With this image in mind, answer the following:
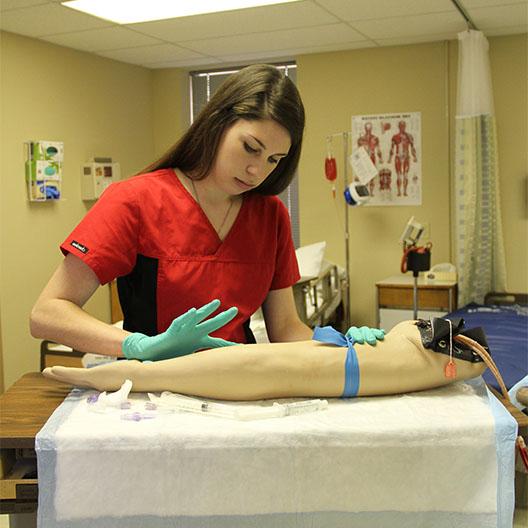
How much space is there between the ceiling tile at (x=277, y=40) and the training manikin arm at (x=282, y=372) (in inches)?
134

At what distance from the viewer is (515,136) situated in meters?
4.84

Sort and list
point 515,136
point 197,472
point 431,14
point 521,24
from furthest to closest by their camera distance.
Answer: point 515,136
point 521,24
point 431,14
point 197,472

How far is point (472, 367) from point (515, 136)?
389cm

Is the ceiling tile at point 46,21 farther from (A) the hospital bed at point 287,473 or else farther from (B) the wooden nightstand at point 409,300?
(A) the hospital bed at point 287,473

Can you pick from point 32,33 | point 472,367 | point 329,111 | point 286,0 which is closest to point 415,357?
point 472,367

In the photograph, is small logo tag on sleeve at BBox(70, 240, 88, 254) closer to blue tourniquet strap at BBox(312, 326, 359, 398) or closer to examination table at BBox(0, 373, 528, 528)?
examination table at BBox(0, 373, 528, 528)

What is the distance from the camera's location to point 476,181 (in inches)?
179

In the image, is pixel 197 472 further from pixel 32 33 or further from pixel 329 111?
pixel 329 111

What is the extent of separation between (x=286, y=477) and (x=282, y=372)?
0.66ft

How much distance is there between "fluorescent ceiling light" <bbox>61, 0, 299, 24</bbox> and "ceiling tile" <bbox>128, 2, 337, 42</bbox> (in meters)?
0.08

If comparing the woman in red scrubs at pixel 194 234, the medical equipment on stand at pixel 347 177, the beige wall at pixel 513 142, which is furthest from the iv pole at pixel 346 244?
the woman in red scrubs at pixel 194 234

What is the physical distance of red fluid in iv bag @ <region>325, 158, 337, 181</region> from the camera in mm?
5156

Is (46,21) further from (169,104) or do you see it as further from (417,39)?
(417,39)

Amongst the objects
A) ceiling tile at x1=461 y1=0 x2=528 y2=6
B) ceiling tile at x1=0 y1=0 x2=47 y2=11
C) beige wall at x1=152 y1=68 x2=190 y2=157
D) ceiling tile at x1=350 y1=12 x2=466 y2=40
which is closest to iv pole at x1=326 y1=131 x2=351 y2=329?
ceiling tile at x1=350 y1=12 x2=466 y2=40
